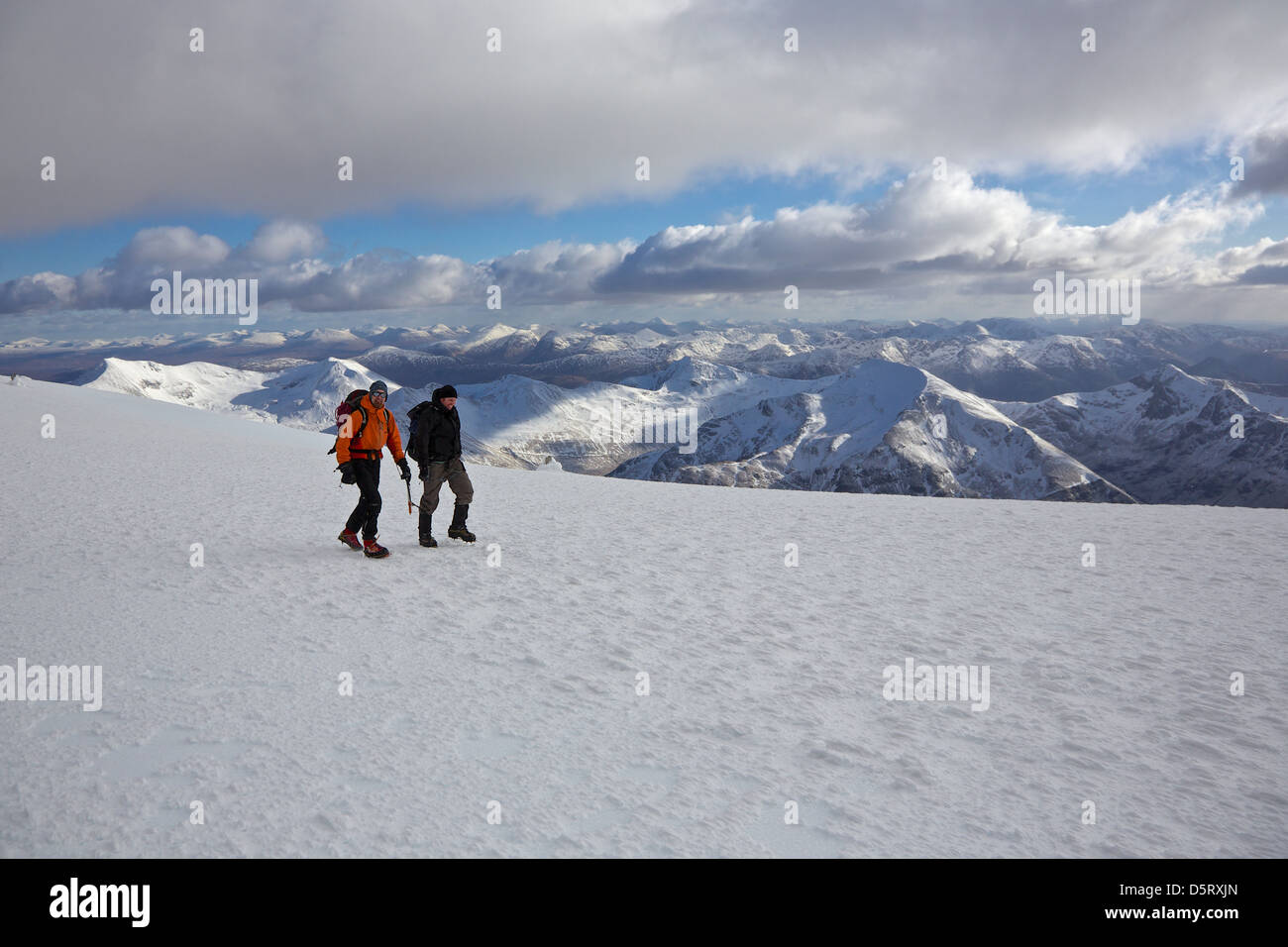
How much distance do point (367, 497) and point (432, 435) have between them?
1460mm

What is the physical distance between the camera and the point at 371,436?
34.2 feet

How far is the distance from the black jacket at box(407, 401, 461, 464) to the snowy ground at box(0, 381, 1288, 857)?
1.70m

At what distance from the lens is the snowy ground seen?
443 centimetres

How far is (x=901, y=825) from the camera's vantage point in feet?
14.8

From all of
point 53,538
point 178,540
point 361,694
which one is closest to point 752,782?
point 361,694

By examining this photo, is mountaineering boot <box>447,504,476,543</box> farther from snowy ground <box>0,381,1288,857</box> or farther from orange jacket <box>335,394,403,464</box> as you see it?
orange jacket <box>335,394,403,464</box>

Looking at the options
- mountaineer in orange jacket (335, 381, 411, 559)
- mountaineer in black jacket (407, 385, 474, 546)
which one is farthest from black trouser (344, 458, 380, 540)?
mountaineer in black jacket (407, 385, 474, 546)

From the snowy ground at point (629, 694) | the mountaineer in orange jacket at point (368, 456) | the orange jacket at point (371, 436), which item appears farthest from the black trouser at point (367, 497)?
the snowy ground at point (629, 694)

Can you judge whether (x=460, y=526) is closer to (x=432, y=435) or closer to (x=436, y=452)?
(x=436, y=452)

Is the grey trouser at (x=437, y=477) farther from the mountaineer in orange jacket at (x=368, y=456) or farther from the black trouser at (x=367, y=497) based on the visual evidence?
the black trouser at (x=367, y=497)

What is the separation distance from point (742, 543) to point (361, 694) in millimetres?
7865

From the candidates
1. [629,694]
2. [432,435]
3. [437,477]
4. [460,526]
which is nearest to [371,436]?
[432,435]
